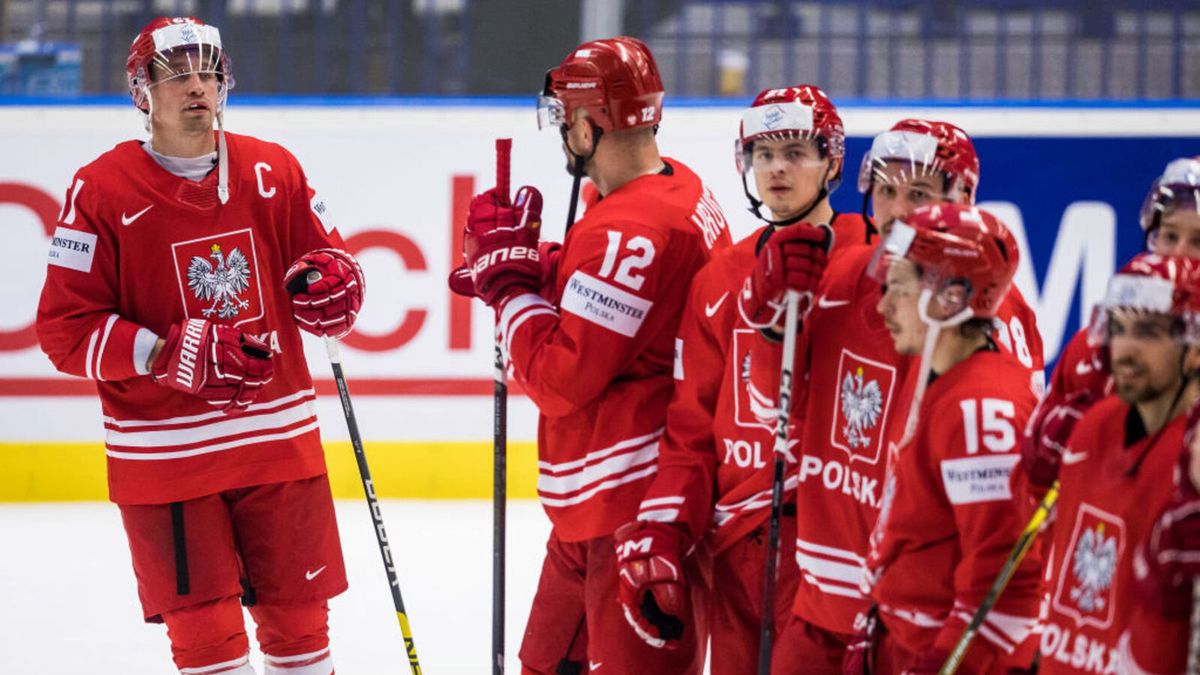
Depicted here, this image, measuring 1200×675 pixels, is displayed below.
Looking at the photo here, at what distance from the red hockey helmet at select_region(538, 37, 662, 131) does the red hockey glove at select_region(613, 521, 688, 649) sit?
0.66m

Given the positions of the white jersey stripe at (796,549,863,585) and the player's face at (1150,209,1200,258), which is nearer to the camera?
the white jersey stripe at (796,549,863,585)

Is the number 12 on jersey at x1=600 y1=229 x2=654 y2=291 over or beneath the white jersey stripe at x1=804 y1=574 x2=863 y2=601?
over

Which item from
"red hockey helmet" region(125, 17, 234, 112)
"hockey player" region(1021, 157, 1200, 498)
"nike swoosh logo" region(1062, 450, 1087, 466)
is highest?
"red hockey helmet" region(125, 17, 234, 112)

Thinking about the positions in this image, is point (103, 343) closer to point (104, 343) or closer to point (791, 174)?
point (104, 343)

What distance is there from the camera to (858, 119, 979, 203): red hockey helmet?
243 centimetres

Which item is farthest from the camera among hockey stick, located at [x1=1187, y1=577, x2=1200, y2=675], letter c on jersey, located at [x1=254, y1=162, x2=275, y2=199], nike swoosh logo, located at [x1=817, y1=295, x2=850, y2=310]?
letter c on jersey, located at [x1=254, y1=162, x2=275, y2=199]

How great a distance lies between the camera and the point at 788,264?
2.24 meters

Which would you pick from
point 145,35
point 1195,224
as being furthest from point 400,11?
point 1195,224

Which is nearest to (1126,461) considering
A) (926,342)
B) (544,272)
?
(926,342)

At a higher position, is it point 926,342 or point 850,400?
point 926,342

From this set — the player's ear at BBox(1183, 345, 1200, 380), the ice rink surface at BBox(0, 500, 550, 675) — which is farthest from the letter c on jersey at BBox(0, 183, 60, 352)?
the player's ear at BBox(1183, 345, 1200, 380)

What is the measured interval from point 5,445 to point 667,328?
350cm

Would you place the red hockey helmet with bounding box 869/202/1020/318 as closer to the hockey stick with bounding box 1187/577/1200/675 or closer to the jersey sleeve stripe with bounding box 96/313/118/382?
the hockey stick with bounding box 1187/577/1200/675

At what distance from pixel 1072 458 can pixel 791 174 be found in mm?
767
